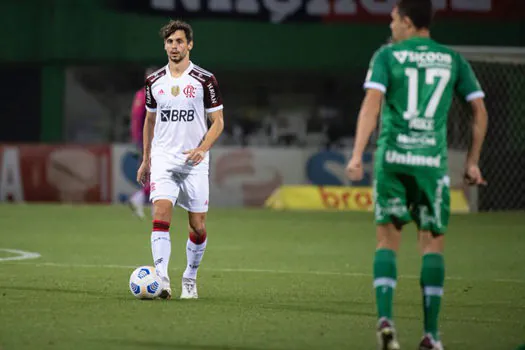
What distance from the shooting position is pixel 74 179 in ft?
75.8

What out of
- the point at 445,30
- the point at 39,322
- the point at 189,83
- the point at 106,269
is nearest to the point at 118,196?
the point at 445,30

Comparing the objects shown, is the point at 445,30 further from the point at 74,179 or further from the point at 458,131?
the point at 74,179

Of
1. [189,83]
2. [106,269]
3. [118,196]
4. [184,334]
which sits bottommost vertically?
[118,196]

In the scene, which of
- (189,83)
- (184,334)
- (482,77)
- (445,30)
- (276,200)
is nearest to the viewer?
(184,334)

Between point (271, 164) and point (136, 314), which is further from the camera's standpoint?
point (271, 164)

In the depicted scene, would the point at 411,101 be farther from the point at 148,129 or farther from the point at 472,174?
the point at 148,129

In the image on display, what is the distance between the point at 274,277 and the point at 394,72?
4853 millimetres

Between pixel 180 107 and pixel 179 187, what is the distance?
630 mm

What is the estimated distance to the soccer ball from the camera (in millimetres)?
9250

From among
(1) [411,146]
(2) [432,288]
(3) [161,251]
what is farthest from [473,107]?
(3) [161,251]

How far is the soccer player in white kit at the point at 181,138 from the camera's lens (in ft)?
31.2

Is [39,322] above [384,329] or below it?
below

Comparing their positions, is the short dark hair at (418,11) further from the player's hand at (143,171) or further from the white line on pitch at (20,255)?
the white line on pitch at (20,255)

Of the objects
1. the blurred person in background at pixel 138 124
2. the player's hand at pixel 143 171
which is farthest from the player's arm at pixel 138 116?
the player's hand at pixel 143 171
